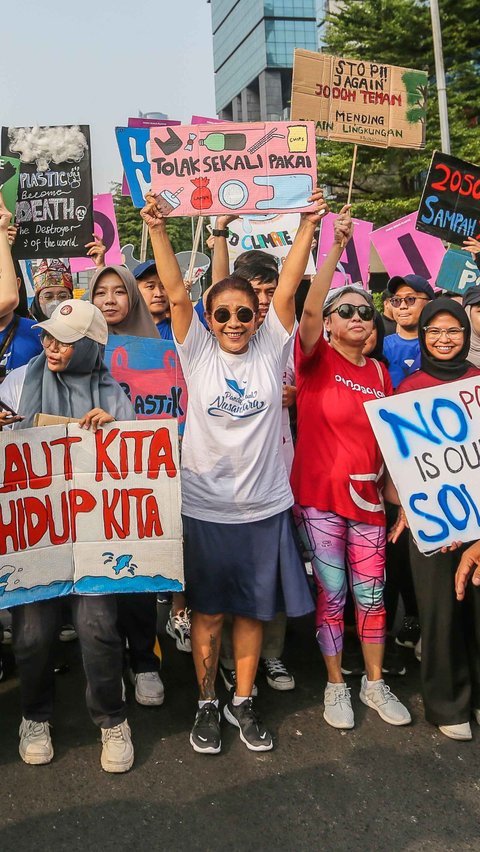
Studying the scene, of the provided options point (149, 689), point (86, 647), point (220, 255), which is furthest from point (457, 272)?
point (86, 647)

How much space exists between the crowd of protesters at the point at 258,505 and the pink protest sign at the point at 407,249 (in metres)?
3.35

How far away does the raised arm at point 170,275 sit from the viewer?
327cm

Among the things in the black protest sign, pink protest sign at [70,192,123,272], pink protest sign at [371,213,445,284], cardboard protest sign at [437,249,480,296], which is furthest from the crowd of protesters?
pink protest sign at [371,213,445,284]

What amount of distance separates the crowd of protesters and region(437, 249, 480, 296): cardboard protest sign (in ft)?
10.2

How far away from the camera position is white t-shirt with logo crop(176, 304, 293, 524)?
10.9 feet

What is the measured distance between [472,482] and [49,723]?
2.21m

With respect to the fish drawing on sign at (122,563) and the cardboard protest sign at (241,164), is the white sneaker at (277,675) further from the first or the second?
the cardboard protest sign at (241,164)

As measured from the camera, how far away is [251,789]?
302 cm

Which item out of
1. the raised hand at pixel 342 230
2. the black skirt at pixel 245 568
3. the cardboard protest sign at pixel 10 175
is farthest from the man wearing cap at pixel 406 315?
the cardboard protest sign at pixel 10 175

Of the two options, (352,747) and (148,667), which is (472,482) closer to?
(352,747)

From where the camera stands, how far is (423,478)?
11.0 feet

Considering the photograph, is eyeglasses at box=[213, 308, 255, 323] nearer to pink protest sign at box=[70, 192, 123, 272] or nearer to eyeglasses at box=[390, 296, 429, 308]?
eyeglasses at box=[390, 296, 429, 308]

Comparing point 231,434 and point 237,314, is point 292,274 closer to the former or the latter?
point 237,314

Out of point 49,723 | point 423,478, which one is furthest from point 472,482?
point 49,723
